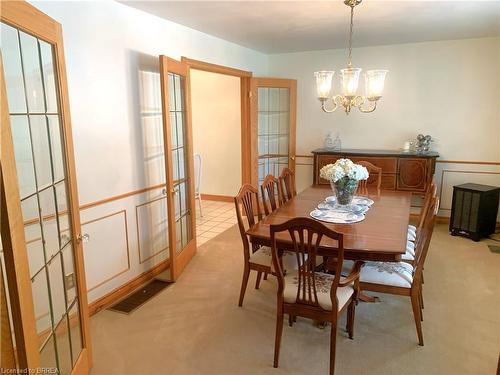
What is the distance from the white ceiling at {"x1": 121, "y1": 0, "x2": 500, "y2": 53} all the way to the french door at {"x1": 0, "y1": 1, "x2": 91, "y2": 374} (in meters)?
1.46

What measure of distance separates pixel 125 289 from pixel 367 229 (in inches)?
80.9

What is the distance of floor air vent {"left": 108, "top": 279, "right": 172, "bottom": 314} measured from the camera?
2.88 meters

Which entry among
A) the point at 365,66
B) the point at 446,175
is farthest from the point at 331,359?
the point at 365,66

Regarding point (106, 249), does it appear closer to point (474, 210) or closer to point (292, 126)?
point (292, 126)

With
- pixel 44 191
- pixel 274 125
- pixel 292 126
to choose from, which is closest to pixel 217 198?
pixel 274 125

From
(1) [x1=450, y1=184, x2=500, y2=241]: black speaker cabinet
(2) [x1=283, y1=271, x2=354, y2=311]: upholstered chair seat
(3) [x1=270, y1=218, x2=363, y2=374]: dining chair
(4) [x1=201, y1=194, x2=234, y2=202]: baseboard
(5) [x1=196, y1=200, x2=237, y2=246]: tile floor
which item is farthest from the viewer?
(4) [x1=201, y1=194, x2=234, y2=202]: baseboard

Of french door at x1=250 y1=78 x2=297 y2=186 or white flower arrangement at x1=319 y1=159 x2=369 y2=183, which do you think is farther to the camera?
french door at x1=250 y1=78 x2=297 y2=186

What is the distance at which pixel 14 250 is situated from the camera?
1.21m

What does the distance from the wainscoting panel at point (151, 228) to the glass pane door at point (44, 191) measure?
1.27m

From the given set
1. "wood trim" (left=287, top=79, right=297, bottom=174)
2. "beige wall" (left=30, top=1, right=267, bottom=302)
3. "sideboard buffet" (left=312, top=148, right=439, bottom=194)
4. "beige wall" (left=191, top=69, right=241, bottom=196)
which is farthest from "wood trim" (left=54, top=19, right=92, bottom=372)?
"beige wall" (left=191, top=69, right=241, bottom=196)

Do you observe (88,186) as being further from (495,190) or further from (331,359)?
(495,190)

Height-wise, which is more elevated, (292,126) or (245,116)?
(245,116)

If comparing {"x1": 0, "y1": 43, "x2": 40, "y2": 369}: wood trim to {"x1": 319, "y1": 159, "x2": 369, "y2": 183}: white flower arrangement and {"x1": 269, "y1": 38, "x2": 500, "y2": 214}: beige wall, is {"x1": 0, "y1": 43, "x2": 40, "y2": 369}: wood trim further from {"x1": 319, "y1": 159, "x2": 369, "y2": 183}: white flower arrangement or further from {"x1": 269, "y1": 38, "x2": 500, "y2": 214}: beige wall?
{"x1": 269, "y1": 38, "x2": 500, "y2": 214}: beige wall

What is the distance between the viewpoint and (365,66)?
505cm
